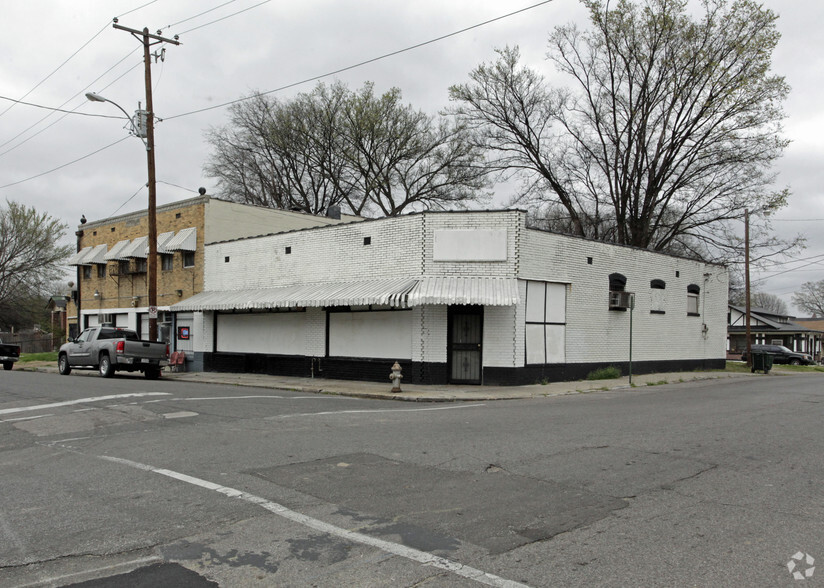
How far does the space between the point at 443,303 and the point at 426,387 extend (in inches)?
99.4

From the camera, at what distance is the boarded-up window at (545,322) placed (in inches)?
757

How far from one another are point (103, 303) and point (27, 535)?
Result: 3085 centimetres

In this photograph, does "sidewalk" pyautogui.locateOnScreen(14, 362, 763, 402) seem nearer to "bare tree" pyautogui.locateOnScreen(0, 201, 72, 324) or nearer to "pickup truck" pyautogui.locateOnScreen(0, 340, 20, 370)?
"pickup truck" pyautogui.locateOnScreen(0, 340, 20, 370)

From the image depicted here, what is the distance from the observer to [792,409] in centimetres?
1314

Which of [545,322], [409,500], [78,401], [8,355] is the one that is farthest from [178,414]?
[8,355]

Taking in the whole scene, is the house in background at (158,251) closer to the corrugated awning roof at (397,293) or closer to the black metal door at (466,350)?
the corrugated awning roof at (397,293)

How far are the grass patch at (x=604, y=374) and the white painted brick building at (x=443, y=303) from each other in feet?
0.74

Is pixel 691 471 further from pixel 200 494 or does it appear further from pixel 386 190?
pixel 386 190

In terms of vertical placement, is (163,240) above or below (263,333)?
above

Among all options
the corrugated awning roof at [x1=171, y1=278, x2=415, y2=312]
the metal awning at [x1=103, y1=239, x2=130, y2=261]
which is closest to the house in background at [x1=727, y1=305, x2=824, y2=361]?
the corrugated awning roof at [x1=171, y1=278, x2=415, y2=312]

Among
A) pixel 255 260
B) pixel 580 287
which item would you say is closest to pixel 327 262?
pixel 255 260

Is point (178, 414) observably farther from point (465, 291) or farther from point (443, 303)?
point (465, 291)

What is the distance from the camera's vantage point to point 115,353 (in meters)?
22.0

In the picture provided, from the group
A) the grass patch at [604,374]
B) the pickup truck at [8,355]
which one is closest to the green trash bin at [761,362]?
the grass patch at [604,374]
